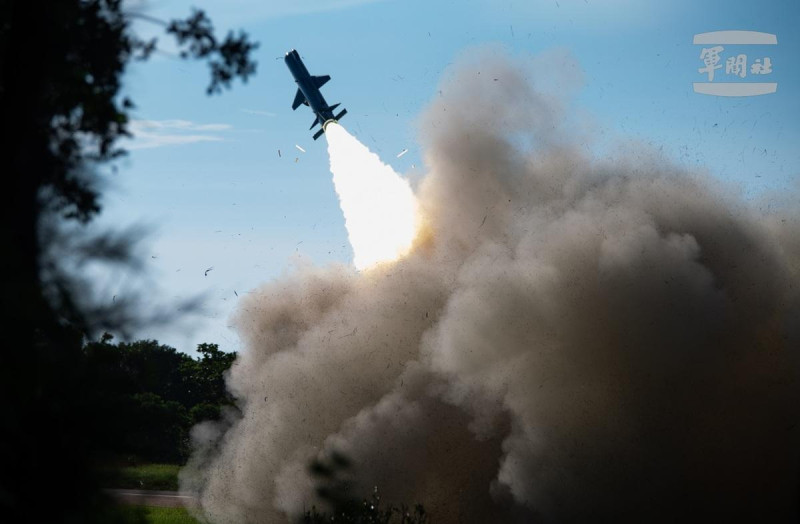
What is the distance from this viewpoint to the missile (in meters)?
32.8

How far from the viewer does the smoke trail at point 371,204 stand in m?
29.8

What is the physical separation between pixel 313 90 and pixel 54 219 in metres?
25.8

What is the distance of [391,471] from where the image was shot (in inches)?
936

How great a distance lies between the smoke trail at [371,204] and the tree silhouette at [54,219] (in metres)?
19.2

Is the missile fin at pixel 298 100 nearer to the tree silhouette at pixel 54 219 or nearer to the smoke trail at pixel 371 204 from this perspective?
the smoke trail at pixel 371 204

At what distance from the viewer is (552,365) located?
22.2m

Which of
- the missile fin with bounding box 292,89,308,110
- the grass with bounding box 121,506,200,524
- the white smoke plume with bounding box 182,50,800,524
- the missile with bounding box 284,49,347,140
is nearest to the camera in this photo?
the white smoke plume with bounding box 182,50,800,524

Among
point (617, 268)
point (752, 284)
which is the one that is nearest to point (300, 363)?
point (617, 268)

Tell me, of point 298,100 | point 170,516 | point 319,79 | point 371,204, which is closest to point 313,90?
point 319,79

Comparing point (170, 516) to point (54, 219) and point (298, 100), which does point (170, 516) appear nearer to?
point (298, 100)

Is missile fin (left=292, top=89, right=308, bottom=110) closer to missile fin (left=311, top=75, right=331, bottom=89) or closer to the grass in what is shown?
missile fin (left=311, top=75, right=331, bottom=89)

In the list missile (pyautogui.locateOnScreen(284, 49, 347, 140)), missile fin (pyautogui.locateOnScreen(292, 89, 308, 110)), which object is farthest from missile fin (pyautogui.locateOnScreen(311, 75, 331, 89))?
missile fin (pyautogui.locateOnScreen(292, 89, 308, 110))

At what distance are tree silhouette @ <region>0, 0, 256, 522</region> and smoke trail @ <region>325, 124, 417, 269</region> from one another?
19.2m

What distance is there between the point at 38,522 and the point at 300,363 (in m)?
21.7
